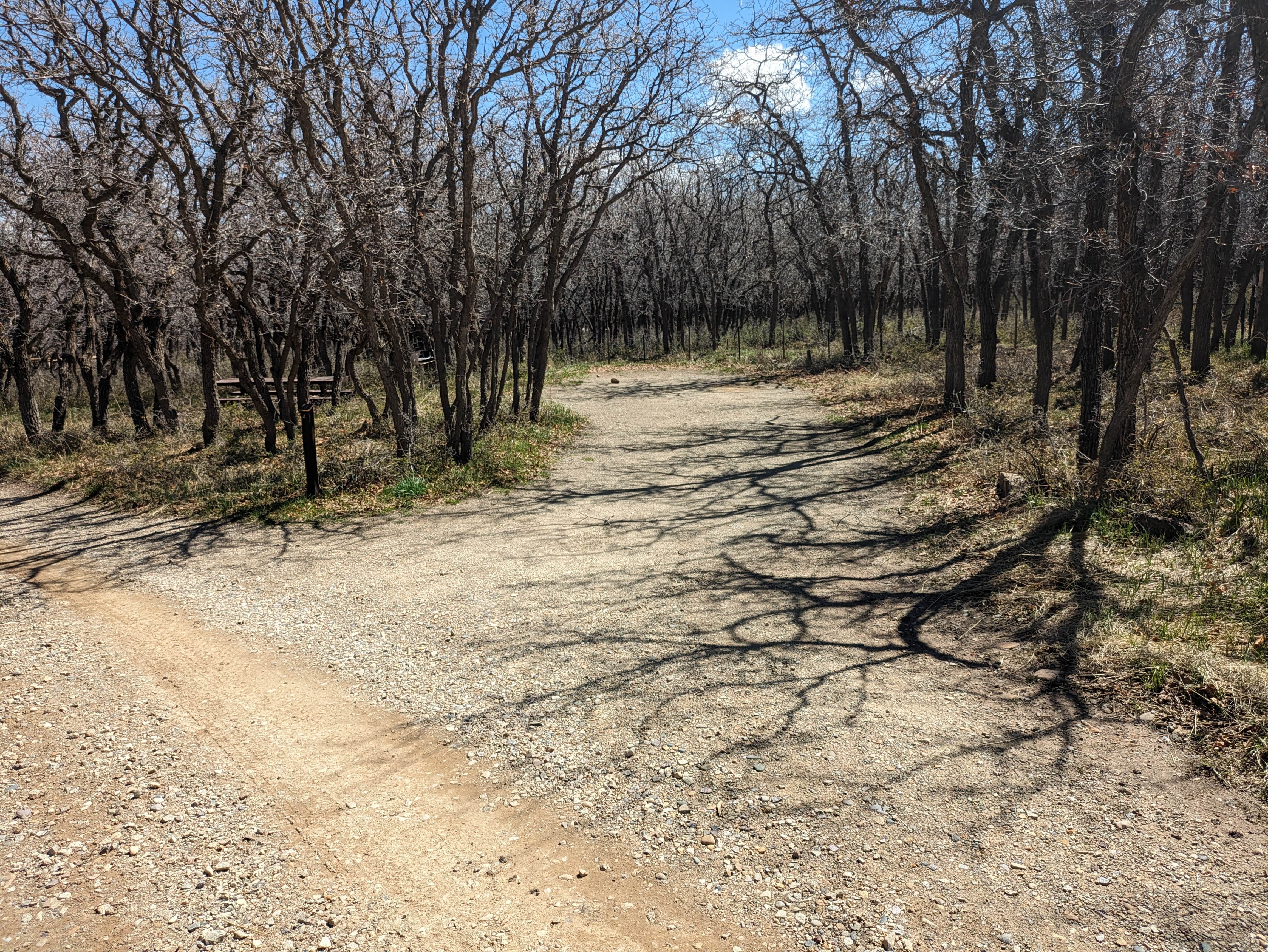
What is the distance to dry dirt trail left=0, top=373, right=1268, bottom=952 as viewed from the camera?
2584mm

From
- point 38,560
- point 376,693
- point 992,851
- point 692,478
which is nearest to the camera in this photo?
point 992,851

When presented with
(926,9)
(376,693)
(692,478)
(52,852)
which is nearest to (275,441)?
(692,478)

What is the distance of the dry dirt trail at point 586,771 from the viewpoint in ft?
8.48

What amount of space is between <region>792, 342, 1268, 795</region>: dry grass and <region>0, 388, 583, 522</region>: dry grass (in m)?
5.19

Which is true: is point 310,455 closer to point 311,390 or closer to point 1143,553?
point 1143,553

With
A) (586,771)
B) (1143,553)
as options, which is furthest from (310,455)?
(1143,553)

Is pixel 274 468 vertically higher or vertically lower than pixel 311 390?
lower

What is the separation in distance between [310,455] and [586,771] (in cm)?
617

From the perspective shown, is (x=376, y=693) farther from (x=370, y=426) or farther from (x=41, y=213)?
(x=41, y=213)

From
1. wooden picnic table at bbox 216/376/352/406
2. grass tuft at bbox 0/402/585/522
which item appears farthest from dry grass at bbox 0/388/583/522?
wooden picnic table at bbox 216/376/352/406

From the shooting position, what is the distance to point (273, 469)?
9.70 meters

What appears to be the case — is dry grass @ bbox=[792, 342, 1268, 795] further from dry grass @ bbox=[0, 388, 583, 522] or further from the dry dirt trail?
dry grass @ bbox=[0, 388, 583, 522]

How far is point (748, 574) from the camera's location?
596 cm

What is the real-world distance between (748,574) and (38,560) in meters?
6.16
